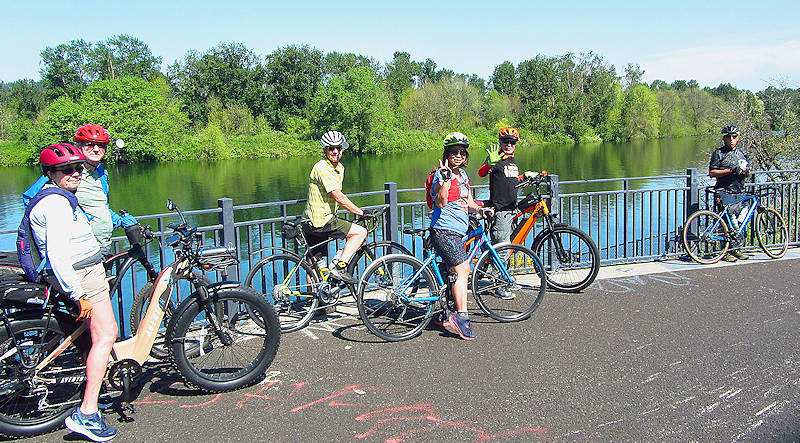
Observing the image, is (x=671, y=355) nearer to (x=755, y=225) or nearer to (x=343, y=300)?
(x=343, y=300)

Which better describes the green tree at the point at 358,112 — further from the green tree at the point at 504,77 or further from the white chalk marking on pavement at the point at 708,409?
the white chalk marking on pavement at the point at 708,409

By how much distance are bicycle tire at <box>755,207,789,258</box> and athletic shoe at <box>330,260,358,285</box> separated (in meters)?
5.48

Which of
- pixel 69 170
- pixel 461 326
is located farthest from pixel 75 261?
pixel 461 326

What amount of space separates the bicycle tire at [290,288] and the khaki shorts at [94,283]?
172 centimetres

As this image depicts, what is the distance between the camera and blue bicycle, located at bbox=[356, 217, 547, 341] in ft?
17.2

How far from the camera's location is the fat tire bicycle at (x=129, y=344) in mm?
3656

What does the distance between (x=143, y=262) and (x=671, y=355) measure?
4051 mm

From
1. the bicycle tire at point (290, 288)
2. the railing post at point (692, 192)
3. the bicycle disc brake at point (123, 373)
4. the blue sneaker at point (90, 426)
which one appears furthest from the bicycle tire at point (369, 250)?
the railing post at point (692, 192)

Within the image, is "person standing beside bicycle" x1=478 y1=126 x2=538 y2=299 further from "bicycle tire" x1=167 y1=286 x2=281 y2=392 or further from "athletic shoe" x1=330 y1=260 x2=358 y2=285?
"bicycle tire" x1=167 y1=286 x2=281 y2=392

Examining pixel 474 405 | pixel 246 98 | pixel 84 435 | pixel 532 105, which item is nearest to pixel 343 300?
pixel 474 405

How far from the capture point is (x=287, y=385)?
14.4 feet

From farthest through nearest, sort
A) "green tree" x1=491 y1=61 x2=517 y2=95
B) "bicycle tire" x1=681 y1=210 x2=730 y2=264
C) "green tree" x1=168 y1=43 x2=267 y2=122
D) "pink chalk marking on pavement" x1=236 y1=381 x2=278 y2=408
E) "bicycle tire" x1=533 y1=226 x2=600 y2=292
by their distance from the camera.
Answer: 1. "green tree" x1=491 y1=61 x2=517 y2=95
2. "green tree" x1=168 y1=43 x2=267 y2=122
3. "bicycle tire" x1=681 y1=210 x2=730 y2=264
4. "bicycle tire" x1=533 y1=226 x2=600 y2=292
5. "pink chalk marking on pavement" x1=236 y1=381 x2=278 y2=408

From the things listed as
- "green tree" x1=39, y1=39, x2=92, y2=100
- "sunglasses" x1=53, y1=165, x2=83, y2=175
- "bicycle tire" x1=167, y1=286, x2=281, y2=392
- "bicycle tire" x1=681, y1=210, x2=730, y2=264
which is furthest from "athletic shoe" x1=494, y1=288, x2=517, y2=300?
"green tree" x1=39, y1=39, x2=92, y2=100

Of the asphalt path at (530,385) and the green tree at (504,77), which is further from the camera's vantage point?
the green tree at (504,77)
